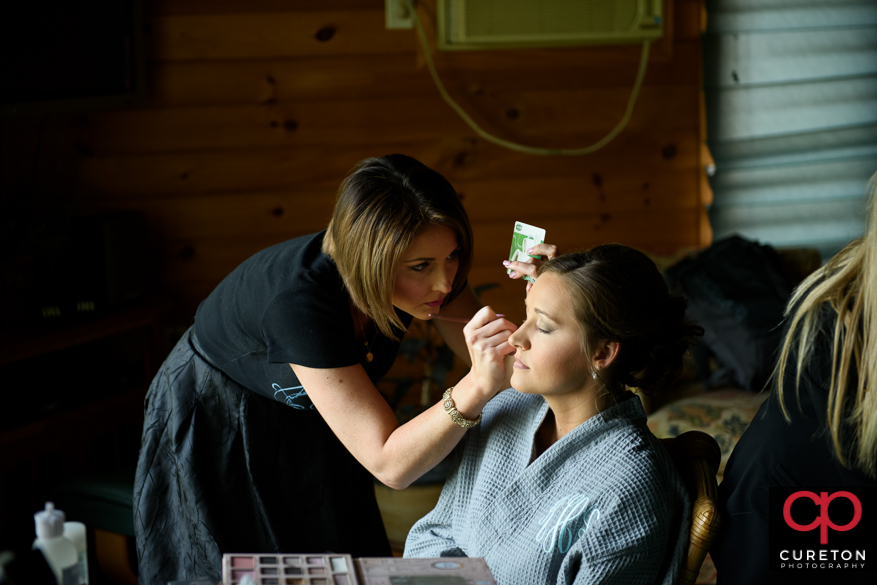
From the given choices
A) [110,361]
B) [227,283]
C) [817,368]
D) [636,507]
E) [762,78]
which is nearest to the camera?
[817,368]

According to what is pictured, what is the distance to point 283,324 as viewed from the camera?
1.25 m

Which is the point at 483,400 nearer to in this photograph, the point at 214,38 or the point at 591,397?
the point at 591,397

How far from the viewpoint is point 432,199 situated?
1.29 m

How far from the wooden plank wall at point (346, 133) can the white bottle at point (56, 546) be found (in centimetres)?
206

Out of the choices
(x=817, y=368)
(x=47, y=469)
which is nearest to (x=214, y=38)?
(x=47, y=469)

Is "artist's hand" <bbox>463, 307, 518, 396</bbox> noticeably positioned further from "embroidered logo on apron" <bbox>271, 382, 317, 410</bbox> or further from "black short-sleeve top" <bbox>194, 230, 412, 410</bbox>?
"embroidered logo on apron" <bbox>271, 382, 317, 410</bbox>

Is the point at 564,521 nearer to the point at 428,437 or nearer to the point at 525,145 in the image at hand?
the point at 428,437

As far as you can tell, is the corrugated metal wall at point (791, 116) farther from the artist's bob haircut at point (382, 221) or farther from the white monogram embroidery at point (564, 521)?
the white monogram embroidery at point (564, 521)

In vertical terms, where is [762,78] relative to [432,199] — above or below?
above

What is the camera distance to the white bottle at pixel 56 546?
93cm

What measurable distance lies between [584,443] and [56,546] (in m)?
0.77

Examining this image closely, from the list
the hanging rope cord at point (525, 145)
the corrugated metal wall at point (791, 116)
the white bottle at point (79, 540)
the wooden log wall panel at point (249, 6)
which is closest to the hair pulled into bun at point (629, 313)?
the white bottle at point (79, 540)

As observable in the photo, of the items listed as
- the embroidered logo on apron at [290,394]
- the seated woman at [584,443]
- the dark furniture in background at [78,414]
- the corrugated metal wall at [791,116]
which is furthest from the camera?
the corrugated metal wall at [791,116]

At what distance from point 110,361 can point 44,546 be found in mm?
1954
